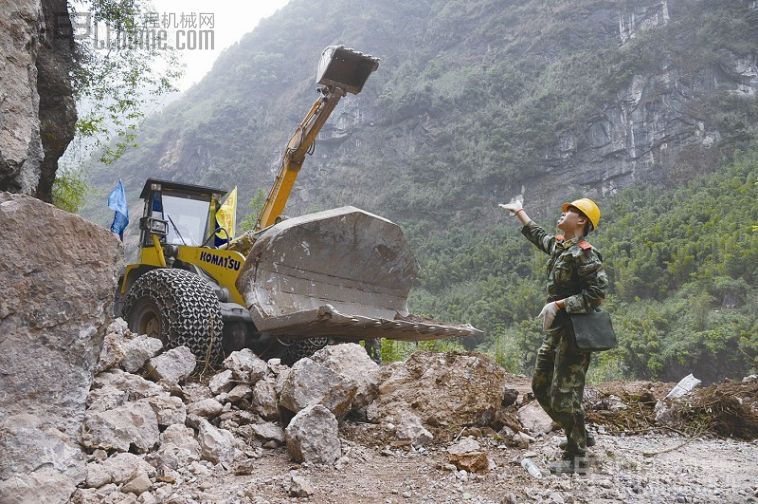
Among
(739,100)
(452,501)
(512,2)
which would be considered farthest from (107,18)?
(512,2)

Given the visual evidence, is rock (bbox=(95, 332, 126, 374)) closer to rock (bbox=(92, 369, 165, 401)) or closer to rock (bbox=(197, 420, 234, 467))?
rock (bbox=(92, 369, 165, 401))

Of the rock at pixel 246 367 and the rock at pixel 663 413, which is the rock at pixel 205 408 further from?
the rock at pixel 663 413

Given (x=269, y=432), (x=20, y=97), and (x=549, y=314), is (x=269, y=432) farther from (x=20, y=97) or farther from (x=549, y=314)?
(x=20, y=97)

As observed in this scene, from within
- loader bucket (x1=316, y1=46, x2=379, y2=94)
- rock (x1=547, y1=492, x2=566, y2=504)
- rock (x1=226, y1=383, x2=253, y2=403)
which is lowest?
rock (x1=547, y1=492, x2=566, y2=504)

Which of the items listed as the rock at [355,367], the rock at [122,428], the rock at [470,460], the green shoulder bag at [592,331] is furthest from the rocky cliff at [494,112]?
the rock at [122,428]

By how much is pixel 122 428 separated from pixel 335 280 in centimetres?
304

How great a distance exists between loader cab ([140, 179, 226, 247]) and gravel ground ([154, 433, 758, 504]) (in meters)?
4.20

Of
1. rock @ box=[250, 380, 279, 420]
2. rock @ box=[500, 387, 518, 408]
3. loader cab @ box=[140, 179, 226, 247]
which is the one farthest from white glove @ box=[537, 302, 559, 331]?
loader cab @ box=[140, 179, 226, 247]

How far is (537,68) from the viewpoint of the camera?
53531 millimetres

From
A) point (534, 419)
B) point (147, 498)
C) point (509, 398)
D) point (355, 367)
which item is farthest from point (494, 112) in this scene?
point (147, 498)

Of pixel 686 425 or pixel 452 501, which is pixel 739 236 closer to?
pixel 686 425

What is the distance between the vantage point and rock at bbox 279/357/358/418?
132 inches

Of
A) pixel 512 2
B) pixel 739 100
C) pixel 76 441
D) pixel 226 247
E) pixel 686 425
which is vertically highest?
pixel 512 2

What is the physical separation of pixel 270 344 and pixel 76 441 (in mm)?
3428
